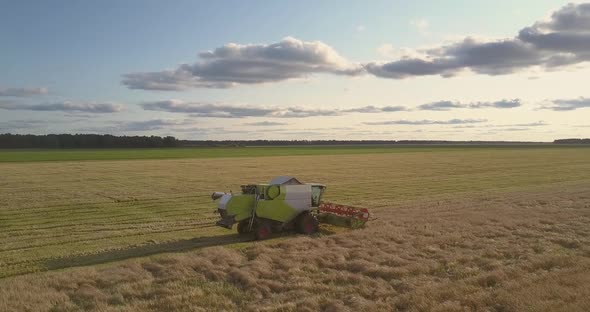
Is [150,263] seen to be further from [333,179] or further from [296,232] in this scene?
[333,179]

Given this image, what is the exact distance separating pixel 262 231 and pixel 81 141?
12710 cm

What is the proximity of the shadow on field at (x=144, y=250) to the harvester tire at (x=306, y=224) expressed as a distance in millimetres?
1707

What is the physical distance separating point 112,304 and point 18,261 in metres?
5.59

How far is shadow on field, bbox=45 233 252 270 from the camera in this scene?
45.3ft

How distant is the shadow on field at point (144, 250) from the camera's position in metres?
13.8

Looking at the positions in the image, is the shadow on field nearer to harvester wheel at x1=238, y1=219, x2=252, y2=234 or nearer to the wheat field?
the wheat field

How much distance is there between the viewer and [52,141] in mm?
131375

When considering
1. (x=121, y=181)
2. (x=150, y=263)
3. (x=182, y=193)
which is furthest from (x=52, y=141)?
Answer: (x=150, y=263)

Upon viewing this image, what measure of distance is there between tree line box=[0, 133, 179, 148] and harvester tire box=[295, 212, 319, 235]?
122m

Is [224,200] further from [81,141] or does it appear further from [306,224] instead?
[81,141]

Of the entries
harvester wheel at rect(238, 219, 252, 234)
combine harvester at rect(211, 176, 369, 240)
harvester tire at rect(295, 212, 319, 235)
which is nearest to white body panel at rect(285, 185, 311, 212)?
combine harvester at rect(211, 176, 369, 240)

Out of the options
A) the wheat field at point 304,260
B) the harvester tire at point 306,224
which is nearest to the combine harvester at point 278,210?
the harvester tire at point 306,224

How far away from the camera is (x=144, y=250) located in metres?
15.3

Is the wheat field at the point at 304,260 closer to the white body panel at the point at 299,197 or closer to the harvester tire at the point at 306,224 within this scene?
the harvester tire at the point at 306,224
